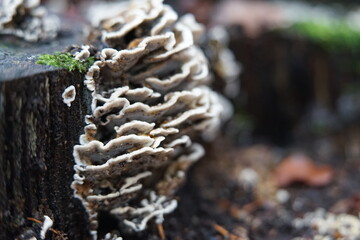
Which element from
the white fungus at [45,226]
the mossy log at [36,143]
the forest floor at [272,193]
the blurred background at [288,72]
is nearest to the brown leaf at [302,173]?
the forest floor at [272,193]

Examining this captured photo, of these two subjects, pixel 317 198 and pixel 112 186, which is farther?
pixel 317 198

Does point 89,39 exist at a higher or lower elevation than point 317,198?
higher

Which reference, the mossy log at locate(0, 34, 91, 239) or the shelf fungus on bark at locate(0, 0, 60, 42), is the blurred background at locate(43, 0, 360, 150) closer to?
the shelf fungus on bark at locate(0, 0, 60, 42)

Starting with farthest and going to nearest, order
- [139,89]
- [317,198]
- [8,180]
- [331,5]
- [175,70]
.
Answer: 1. [331,5]
2. [317,198]
3. [175,70]
4. [139,89]
5. [8,180]

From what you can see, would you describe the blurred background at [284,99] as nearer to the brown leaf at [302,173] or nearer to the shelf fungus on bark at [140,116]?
the brown leaf at [302,173]

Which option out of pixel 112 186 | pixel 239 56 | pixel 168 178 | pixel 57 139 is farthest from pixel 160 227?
pixel 239 56

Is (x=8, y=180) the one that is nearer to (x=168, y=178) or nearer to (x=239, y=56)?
(x=168, y=178)

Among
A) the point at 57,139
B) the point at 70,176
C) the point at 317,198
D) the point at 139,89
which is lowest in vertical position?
the point at 317,198

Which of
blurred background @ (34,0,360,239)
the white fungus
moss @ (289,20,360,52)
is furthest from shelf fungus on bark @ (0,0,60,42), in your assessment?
moss @ (289,20,360,52)
